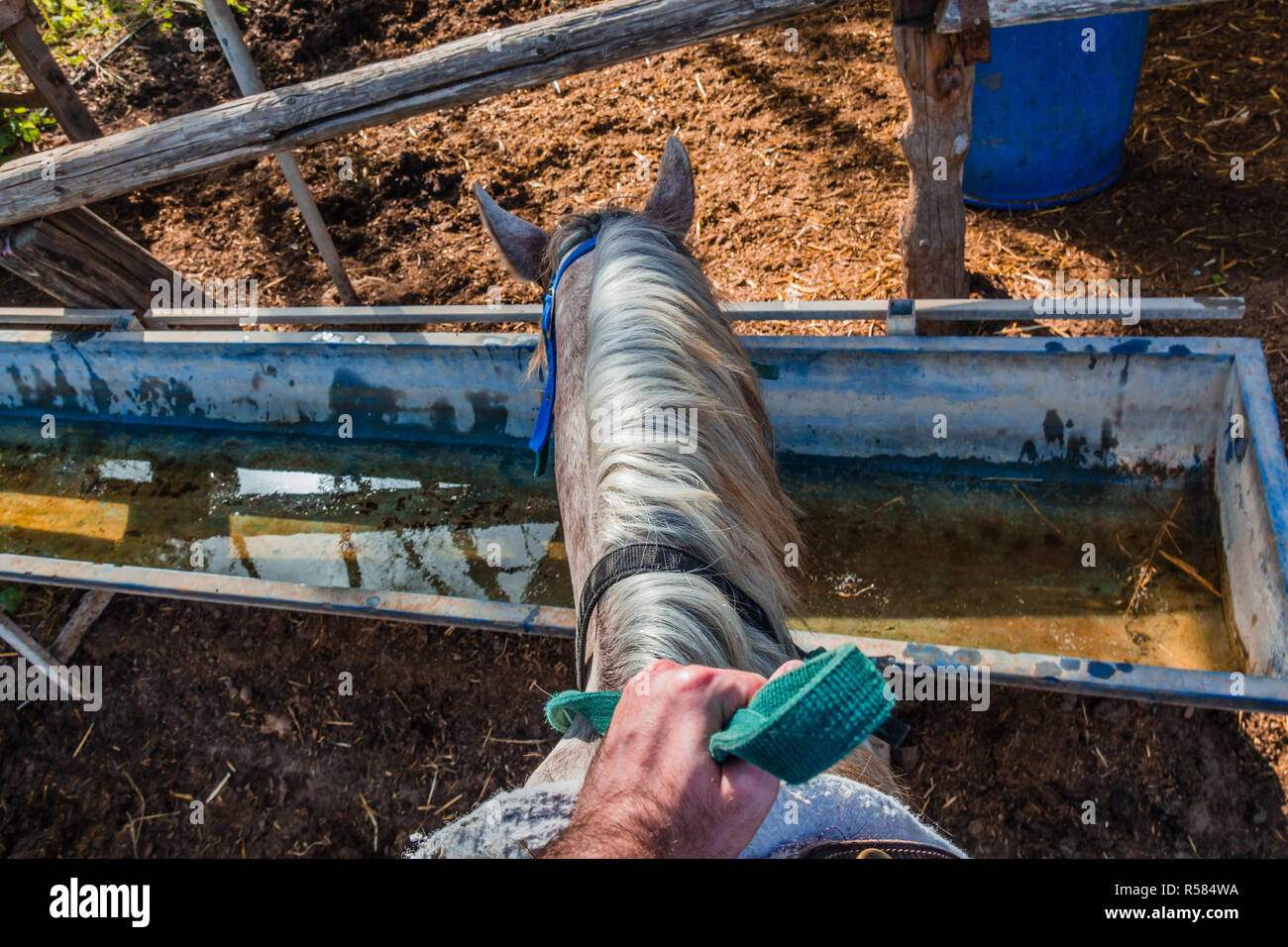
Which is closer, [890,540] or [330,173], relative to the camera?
[890,540]

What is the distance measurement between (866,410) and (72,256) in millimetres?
3566

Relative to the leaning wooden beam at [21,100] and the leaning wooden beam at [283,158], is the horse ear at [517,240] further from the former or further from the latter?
the leaning wooden beam at [21,100]

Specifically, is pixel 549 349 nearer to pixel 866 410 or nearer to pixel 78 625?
pixel 866 410

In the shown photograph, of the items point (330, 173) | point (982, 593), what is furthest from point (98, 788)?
point (330, 173)

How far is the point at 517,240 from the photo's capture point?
2219 mm

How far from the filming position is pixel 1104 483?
299 cm

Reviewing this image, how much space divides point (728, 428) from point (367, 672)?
220cm

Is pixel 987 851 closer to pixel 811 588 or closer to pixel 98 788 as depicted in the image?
pixel 811 588

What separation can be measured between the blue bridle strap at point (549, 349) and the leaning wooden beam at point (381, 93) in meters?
1.30

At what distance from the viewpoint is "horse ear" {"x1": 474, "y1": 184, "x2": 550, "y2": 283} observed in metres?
2.21

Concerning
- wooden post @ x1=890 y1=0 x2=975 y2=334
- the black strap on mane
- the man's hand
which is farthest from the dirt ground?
the man's hand

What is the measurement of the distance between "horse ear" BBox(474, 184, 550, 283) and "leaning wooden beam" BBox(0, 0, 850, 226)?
107 cm

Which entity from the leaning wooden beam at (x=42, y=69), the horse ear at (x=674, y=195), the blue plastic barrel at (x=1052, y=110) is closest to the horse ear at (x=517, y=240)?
the horse ear at (x=674, y=195)

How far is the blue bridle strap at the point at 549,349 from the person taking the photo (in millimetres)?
1969
